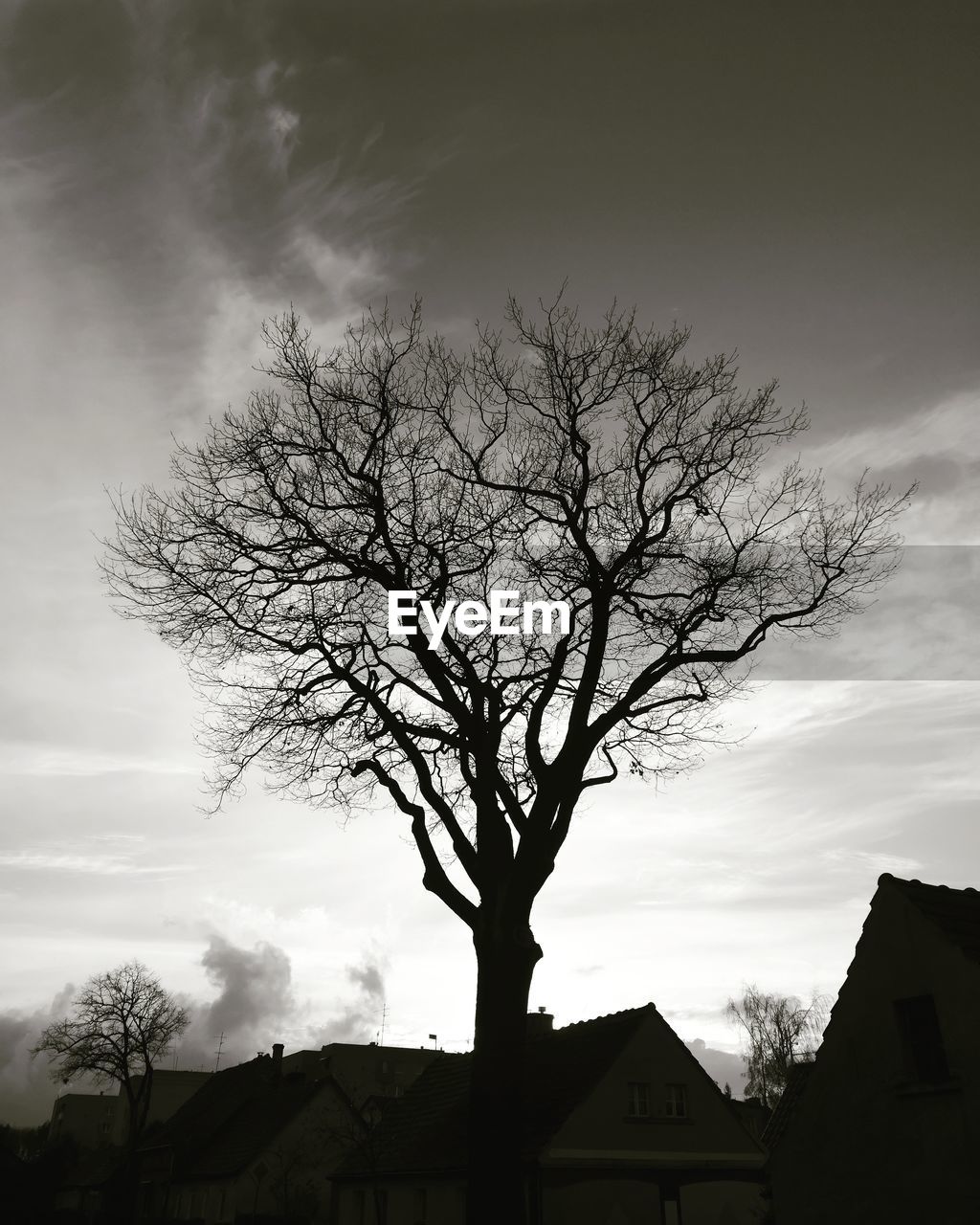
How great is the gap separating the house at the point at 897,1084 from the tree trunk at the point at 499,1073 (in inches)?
203

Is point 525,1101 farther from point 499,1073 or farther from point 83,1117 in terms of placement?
point 83,1117

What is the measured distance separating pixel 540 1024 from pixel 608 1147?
940 centimetres

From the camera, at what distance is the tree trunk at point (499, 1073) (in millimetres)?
10172

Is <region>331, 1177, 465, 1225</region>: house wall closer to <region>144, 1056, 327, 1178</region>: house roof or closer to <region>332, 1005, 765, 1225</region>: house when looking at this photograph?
<region>332, 1005, 765, 1225</region>: house

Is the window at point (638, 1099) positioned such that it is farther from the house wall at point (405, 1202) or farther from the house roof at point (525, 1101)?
the house wall at point (405, 1202)

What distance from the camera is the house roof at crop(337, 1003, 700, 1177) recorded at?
2569cm

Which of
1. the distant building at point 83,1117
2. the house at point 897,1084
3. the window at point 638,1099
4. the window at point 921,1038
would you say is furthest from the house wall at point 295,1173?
the distant building at point 83,1117

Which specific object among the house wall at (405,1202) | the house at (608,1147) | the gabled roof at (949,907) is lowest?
the house wall at (405,1202)

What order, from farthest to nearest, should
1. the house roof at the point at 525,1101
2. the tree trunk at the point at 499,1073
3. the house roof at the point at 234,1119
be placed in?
the house roof at the point at 234,1119
the house roof at the point at 525,1101
the tree trunk at the point at 499,1073

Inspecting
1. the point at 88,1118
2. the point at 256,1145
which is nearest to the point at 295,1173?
the point at 256,1145

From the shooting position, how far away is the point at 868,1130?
1267 centimetres

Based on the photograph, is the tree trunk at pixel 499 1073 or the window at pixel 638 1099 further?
the window at pixel 638 1099

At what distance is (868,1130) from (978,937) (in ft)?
9.99

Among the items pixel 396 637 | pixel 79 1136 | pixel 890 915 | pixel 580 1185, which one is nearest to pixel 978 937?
pixel 890 915
